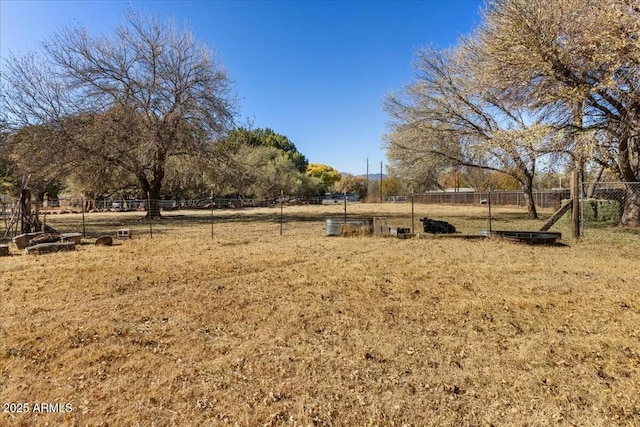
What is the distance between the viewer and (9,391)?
2490mm

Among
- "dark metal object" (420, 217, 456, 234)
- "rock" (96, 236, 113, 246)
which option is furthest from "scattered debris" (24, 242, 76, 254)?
"dark metal object" (420, 217, 456, 234)

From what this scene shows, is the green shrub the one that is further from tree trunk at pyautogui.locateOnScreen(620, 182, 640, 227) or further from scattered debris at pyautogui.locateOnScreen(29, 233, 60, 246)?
scattered debris at pyautogui.locateOnScreen(29, 233, 60, 246)

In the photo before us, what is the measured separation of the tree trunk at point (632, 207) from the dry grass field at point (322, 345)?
278 inches

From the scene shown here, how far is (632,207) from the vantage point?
11.7 metres

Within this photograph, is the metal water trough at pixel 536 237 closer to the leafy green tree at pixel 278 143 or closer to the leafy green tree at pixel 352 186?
the leafy green tree at pixel 278 143

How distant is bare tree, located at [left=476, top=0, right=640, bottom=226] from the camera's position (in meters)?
8.48

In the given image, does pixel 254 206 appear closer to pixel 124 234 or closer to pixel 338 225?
pixel 124 234

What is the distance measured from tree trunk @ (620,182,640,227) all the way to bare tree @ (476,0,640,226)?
0.03 meters

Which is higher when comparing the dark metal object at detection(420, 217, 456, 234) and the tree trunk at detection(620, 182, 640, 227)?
the tree trunk at detection(620, 182, 640, 227)

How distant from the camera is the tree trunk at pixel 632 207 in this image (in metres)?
11.5

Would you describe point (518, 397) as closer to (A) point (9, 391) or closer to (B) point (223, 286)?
(A) point (9, 391)

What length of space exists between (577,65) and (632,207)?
5.55m

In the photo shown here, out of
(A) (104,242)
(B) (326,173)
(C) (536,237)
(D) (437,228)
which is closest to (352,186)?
(B) (326,173)

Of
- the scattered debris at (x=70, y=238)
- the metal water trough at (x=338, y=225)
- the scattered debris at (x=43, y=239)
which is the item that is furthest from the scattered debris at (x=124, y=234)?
the metal water trough at (x=338, y=225)
